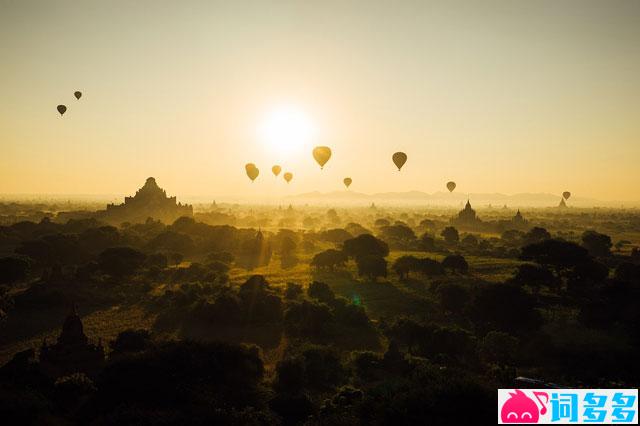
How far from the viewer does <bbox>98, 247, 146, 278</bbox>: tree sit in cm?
6681

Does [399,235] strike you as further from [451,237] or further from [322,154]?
[322,154]

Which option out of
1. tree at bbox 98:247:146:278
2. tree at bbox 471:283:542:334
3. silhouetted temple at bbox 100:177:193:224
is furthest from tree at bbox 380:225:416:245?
silhouetted temple at bbox 100:177:193:224

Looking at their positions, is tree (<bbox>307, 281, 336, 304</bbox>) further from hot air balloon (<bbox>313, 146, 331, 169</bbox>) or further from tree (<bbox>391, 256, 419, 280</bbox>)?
hot air balloon (<bbox>313, 146, 331, 169</bbox>)

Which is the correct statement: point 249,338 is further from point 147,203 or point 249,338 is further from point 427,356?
point 147,203

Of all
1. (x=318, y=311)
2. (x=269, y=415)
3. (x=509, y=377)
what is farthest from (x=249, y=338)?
(x=509, y=377)

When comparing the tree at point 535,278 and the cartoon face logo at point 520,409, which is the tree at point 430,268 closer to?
the tree at point 535,278

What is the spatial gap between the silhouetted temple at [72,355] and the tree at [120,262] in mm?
30256

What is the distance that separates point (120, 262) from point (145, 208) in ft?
342

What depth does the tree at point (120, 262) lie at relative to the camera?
219 feet

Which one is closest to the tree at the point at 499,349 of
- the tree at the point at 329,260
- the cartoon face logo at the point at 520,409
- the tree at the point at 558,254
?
the cartoon face logo at the point at 520,409

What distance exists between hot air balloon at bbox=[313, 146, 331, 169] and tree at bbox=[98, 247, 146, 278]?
4442 cm

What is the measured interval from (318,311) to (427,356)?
1307 cm

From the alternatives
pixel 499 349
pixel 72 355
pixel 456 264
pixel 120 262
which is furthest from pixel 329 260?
pixel 72 355

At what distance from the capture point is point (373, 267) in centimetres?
6975
